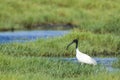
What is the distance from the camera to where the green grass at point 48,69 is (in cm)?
1181

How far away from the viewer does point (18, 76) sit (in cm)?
1119

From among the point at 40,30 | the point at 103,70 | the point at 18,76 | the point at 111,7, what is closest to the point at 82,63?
the point at 103,70

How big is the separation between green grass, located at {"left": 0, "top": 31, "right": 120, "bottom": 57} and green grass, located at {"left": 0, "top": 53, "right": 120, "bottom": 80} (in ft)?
9.38

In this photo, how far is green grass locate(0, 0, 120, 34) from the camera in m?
29.2

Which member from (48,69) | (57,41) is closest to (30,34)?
(57,41)

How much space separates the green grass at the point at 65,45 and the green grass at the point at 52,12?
8.86m

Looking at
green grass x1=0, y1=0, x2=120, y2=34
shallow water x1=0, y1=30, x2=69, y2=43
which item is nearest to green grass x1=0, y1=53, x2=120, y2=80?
shallow water x1=0, y1=30, x2=69, y2=43

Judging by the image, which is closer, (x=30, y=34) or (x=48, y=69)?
(x=48, y=69)

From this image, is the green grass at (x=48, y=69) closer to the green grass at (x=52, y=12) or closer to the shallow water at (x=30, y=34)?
the shallow water at (x=30, y=34)

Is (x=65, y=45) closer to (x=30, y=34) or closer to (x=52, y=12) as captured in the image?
(x=30, y=34)

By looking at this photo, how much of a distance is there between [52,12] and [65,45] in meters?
12.8

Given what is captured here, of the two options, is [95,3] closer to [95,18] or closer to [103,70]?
[95,18]

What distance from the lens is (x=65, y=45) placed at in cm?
1788

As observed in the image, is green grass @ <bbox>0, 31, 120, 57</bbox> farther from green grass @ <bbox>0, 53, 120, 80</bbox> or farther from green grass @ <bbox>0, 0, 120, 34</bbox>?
green grass @ <bbox>0, 0, 120, 34</bbox>
